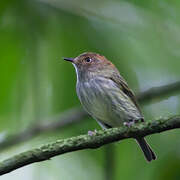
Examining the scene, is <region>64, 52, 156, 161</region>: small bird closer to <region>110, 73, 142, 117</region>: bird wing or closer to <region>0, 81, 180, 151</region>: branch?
<region>110, 73, 142, 117</region>: bird wing

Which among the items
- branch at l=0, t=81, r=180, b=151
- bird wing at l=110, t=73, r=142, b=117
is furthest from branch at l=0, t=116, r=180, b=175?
bird wing at l=110, t=73, r=142, b=117

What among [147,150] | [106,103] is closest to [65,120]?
[106,103]

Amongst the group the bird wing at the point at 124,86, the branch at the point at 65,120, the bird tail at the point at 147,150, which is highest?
the bird wing at the point at 124,86

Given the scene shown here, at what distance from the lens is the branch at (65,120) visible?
448cm

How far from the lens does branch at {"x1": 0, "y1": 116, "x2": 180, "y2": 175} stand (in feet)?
9.57

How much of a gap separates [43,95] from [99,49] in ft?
2.81

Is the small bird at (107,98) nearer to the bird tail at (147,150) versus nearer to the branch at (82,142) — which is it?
the bird tail at (147,150)

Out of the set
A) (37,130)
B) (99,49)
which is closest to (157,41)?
(99,49)

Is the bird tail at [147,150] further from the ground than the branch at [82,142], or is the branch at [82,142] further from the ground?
the bird tail at [147,150]

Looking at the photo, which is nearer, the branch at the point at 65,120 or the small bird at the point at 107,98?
the branch at the point at 65,120

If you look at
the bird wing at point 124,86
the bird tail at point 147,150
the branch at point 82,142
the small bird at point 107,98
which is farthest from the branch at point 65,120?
the branch at point 82,142

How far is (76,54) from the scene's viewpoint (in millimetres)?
4871

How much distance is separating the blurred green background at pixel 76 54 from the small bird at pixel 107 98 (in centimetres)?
11

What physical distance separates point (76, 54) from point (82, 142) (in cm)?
201
